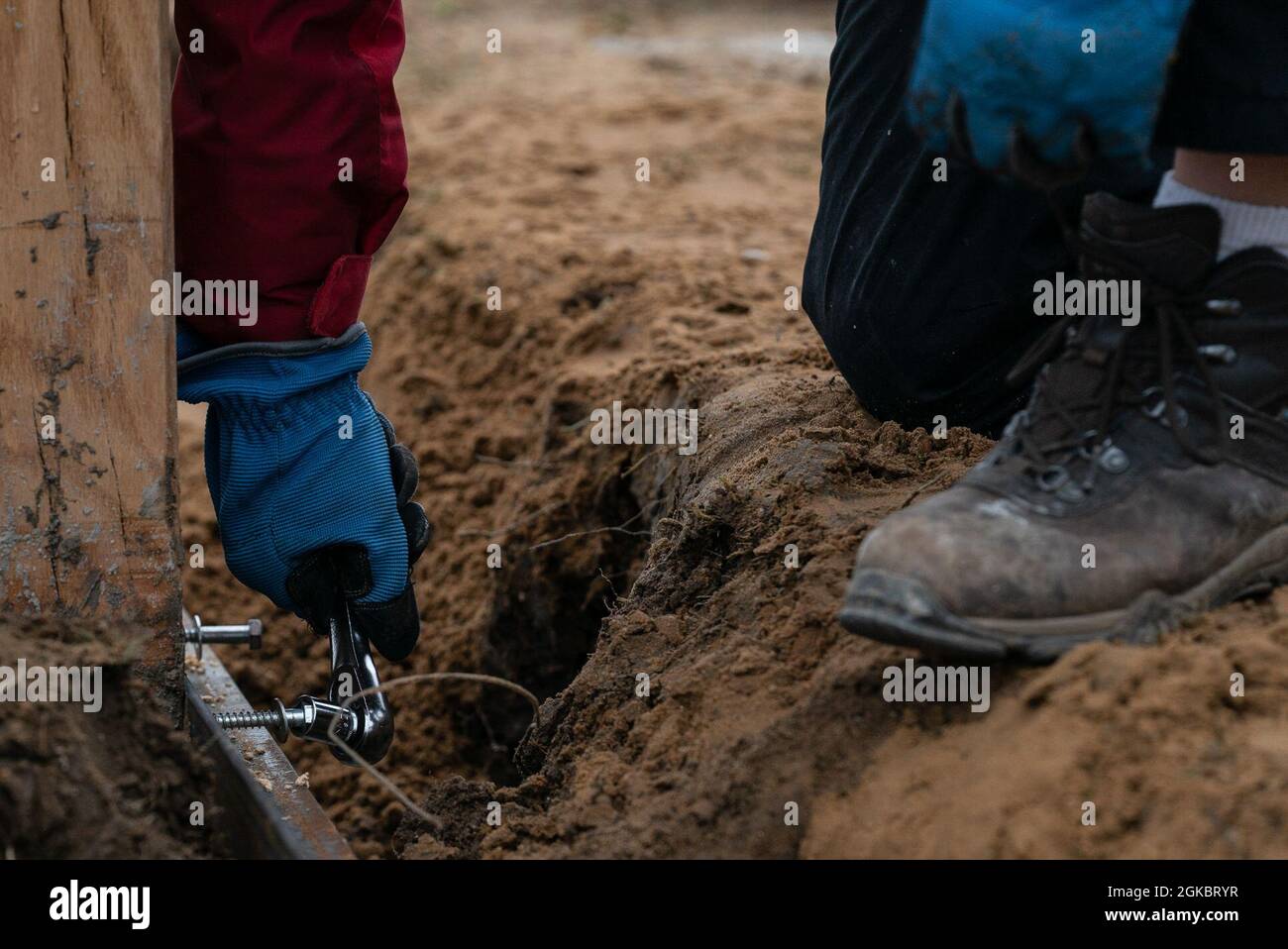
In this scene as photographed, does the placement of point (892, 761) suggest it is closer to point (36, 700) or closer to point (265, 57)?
point (36, 700)

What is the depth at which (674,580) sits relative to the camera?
1.90 m

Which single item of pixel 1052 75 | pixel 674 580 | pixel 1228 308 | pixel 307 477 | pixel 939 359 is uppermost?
pixel 1052 75

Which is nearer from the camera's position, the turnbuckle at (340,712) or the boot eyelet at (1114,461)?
the boot eyelet at (1114,461)

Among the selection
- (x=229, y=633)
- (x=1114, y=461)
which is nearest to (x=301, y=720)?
(x=229, y=633)

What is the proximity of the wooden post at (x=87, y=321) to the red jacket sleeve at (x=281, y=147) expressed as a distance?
0.49ft

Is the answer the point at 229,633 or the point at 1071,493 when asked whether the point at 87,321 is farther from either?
Answer: the point at 1071,493

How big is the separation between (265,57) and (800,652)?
97 cm

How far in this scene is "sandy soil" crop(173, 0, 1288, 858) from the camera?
48.4 inches

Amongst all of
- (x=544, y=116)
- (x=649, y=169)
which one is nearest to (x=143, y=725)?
(x=649, y=169)

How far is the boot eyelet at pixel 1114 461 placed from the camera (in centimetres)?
142

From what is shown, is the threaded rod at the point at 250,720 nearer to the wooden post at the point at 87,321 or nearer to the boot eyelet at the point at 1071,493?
the wooden post at the point at 87,321

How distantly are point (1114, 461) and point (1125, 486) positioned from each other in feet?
0.11

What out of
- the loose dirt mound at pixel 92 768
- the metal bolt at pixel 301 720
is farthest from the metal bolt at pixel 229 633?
the loose dirt mound at pixel 92 768

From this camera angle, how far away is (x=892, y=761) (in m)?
1.33
